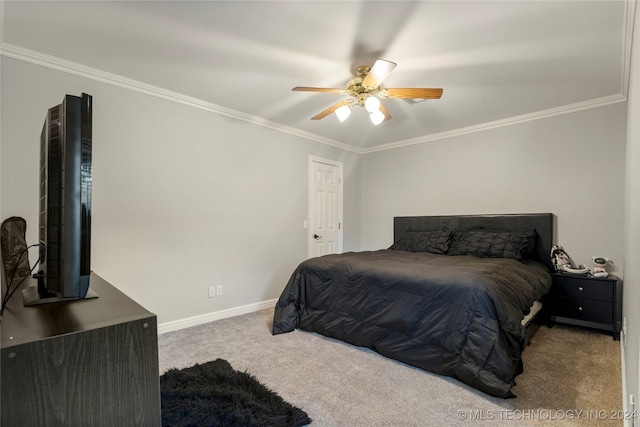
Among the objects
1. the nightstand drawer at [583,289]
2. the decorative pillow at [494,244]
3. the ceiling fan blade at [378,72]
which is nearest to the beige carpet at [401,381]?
the nightstand drawer at [583,289]

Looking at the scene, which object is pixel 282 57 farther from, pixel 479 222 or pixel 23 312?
pixel 479 222

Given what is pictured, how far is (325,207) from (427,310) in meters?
2.66

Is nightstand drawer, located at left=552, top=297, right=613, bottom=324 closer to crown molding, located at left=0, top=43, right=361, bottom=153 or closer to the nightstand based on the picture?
the nightstand

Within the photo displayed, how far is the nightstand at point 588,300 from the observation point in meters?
2.81

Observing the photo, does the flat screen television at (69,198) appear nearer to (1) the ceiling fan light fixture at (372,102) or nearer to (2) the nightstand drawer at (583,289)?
(1) the ceiling fan light fixture at (372,102)

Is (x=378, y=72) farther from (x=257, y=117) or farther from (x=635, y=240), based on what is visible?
(x=257, y=117)

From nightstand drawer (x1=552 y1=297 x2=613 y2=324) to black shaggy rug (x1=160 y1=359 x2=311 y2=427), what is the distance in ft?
9.34

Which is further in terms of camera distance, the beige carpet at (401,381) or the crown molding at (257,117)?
the crown molding at (257,117)

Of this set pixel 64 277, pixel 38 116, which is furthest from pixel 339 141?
pixel 64 277

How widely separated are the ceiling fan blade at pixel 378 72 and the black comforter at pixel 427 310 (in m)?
1.50

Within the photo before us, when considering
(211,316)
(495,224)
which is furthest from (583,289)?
(211,316)

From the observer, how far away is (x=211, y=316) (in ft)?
10.9

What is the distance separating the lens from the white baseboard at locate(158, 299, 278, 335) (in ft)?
9.84

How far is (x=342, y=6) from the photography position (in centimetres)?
182
